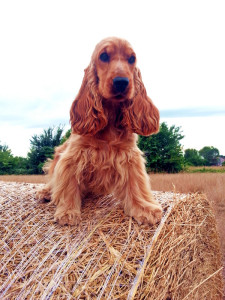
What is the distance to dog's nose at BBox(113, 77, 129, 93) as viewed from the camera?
226cm

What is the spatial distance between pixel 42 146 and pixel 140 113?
654 inches

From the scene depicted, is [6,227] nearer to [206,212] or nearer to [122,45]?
[122,45]

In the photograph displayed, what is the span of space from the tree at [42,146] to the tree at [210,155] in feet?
31.1

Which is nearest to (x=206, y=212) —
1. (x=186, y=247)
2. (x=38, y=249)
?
(x=186, y=247)

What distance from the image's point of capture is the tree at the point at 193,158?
1930 cm

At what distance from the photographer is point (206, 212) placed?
3.64 metres

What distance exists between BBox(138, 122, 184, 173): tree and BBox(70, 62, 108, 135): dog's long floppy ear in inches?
491

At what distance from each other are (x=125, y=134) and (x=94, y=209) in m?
0.77

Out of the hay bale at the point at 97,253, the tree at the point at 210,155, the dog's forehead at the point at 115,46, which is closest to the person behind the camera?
the hay bale at the point at 97,253

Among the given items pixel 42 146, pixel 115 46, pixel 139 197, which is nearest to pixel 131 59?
pixel 115 46

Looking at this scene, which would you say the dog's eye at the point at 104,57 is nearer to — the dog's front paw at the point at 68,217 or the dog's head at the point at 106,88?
the dog's head at the point at 106,88

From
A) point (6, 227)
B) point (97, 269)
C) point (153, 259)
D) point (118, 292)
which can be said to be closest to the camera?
point (118, 292)

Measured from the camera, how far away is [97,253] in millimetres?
2154

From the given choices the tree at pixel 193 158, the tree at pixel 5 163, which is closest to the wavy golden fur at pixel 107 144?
the tree at pixel 193 158
